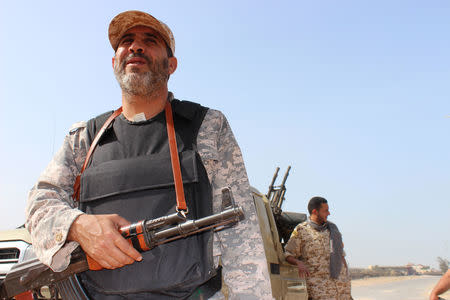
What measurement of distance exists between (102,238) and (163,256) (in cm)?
28

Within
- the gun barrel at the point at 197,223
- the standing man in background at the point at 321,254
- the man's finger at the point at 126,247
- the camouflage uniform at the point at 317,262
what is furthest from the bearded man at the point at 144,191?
the camouflage uniform at the point at 317,262

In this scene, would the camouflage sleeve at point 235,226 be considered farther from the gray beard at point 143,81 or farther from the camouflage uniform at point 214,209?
the gray beard at point 143,81

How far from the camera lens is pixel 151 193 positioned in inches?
75.3

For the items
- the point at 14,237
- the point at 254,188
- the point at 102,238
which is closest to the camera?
the point at 102,238

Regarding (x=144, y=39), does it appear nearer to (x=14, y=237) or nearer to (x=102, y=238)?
(x=102, y=238)

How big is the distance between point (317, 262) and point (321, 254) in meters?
0.16

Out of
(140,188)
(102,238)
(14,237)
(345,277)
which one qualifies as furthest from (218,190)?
(345,277)

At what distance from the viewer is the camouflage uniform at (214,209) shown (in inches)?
70.5

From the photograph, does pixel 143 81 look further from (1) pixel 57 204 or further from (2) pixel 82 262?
(2) pixel 82 262

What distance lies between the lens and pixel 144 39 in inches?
89.0

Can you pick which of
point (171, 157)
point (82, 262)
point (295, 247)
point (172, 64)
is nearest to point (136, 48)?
point (172, 64)

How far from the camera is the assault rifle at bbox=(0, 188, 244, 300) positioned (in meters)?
1.70

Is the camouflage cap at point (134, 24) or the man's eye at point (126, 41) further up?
the camouflage cap at point (134, 24)

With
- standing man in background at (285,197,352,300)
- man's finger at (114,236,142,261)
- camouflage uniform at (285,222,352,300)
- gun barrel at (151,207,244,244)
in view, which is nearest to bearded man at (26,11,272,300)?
man's finger at (114,236,142,261)
